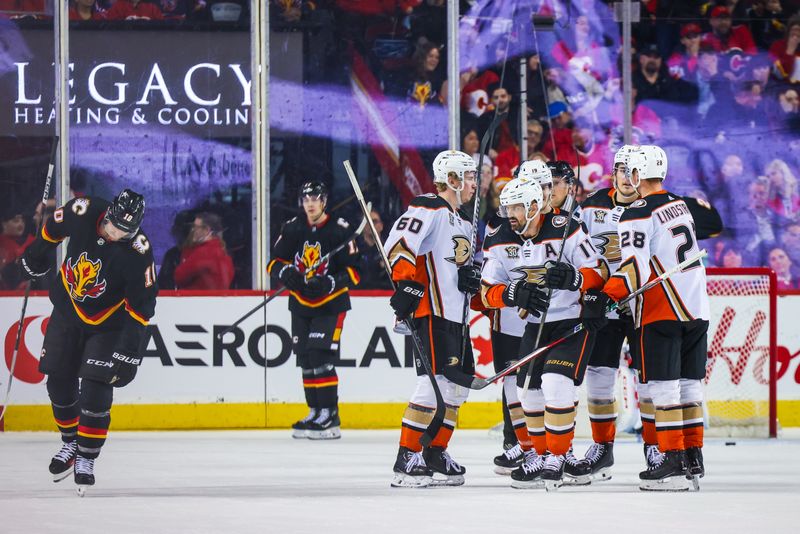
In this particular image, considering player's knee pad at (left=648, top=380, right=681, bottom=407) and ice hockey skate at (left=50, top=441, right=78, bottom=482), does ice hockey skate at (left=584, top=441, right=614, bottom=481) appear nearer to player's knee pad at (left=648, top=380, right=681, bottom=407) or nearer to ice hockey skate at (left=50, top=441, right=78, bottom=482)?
player's knee pad at (left=648, top=380, right=681, bottom=407)

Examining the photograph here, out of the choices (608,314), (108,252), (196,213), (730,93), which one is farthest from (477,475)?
(730,93)

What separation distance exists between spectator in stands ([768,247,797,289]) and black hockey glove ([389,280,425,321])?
545 cm

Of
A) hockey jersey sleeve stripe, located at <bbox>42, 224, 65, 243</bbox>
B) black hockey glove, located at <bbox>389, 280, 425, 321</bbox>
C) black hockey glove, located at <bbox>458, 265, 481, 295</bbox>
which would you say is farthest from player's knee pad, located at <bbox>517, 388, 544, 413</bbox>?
hockey jersey sleeve stripe, located at <bbox>42, 224, 65, 243</bbox>

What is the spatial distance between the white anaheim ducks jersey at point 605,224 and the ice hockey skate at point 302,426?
2447 millimetres

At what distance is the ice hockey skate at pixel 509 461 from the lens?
6.99 m

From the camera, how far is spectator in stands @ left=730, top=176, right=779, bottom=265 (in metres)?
11.3

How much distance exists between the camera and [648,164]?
636 cm

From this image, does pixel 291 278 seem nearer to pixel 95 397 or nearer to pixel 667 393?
pixel 95 397

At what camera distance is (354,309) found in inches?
365

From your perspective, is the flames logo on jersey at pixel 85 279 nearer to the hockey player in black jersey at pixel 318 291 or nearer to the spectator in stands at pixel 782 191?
the hockey player in black jersey at pixel 318 291

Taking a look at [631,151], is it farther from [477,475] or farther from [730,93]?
[730,93]

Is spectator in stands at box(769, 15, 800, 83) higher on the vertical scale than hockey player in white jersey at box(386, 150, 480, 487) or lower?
higher

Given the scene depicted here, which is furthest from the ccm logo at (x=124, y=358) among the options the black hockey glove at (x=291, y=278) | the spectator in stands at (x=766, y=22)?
the spectator in stands at (x=766, y=22)

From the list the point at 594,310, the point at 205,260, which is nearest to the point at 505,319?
the point at 594,310
